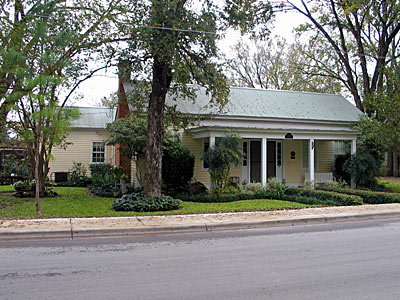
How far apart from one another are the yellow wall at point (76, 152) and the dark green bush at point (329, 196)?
1329cm

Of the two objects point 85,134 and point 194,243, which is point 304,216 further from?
point 85,134

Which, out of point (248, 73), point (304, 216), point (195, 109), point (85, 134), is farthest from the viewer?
point (248, 73)

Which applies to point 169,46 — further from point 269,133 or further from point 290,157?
point 290,157

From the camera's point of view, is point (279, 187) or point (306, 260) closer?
point (306, 260)

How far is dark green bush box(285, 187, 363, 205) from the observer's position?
44.8 feet

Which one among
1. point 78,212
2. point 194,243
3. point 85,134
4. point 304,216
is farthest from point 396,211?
point 85,134

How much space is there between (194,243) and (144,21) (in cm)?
759

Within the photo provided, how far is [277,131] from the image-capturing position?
1706 cm

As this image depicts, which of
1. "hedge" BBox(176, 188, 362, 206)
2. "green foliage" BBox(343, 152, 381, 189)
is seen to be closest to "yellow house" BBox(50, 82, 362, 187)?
"green foliage" BBox(343, 152, 381, 189)

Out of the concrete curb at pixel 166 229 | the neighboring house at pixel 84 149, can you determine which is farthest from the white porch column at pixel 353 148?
the neighboring house at pixel 84 149

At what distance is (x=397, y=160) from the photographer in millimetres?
32094

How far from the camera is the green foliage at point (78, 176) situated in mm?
22172

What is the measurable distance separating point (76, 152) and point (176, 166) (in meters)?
10.9

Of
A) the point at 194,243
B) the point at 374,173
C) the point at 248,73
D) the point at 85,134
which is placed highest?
the point at 248,73
